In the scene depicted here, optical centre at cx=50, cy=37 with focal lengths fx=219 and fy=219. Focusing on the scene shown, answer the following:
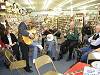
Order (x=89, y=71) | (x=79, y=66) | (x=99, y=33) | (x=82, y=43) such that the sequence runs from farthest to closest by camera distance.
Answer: (x=82, y=43) → (x=99, y=33) → (x=79, y=66) → (x=89, y=71)

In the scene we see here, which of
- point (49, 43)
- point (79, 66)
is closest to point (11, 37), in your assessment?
point (49, 43)

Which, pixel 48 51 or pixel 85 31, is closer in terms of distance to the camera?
pixel 48 51

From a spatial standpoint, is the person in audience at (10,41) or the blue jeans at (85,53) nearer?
the blue jeans at (85,53)

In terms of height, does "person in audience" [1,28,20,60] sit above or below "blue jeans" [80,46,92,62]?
above

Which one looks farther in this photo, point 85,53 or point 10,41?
point 10,41

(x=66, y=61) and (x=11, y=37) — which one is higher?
(x=11, y=37)

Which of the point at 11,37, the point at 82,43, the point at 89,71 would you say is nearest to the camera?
the point at 89,71

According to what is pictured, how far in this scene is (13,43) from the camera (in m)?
6.49

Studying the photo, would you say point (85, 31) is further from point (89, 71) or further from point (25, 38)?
point (89, 71)

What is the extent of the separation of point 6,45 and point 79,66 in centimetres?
323

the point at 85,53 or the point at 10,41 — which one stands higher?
the point at 10,41

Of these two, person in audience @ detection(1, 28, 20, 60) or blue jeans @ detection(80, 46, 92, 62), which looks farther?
person in audience @ detection(1, 28, 20, 60)

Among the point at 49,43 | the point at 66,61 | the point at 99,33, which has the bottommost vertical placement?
the point at 66,61

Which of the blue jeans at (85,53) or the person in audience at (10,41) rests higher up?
the person in audience at (10,41)
